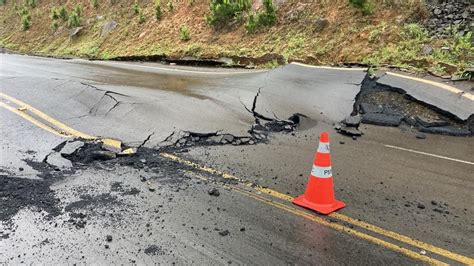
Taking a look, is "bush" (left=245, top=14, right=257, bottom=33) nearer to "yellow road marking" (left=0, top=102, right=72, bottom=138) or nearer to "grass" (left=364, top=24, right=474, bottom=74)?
"grass" (left=364, top=24, right=474, bottom=74)

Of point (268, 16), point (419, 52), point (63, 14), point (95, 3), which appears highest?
point (95, 3)

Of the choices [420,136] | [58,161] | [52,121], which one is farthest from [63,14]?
[420,136]

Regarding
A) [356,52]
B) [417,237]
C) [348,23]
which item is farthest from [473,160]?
[348,23]

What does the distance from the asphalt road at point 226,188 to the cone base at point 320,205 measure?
10 centimetres

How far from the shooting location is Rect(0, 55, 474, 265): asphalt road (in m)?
3.91

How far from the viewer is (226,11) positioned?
17234mm

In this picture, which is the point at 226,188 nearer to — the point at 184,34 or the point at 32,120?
the point at 32,120

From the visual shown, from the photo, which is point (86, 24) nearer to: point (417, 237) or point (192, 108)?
point (192, 108)

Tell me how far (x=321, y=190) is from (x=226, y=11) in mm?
13861

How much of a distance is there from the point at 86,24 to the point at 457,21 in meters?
20.0

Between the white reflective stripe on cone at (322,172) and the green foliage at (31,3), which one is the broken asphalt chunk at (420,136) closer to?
the white reflective stripe on cone at (322,172)

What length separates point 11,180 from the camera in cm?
530

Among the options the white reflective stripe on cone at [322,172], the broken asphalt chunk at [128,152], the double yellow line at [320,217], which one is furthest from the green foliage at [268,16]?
the white reflective stripe on cone at [322,172]

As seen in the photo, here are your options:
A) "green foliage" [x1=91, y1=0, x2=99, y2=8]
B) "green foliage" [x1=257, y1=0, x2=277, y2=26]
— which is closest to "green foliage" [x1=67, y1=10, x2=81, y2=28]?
"green foliage" [x1=91, y1=0, x2=99, y2=8]
